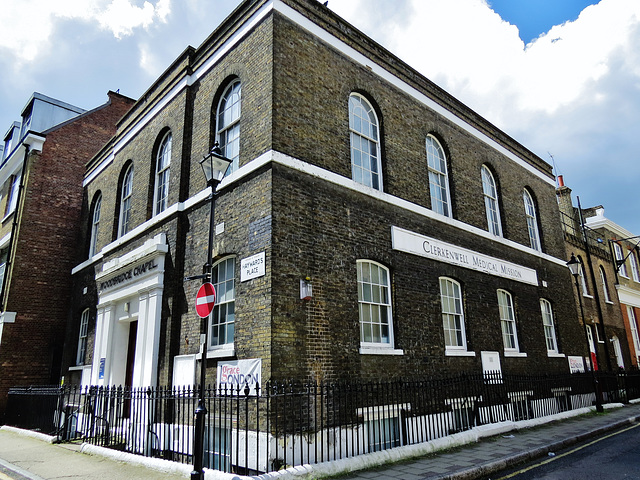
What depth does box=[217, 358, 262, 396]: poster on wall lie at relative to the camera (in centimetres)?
798

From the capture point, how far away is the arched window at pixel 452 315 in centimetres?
1224

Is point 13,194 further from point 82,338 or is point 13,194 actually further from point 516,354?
point 516,354

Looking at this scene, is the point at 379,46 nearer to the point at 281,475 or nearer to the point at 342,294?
the point at 342,294

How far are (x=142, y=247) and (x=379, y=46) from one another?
28.3 ft

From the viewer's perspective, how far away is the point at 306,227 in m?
9.12

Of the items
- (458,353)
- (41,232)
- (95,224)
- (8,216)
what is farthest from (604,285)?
(8,216)

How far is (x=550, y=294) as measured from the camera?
56.1ft

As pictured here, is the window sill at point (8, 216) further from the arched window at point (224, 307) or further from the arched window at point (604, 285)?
the arched window at point (604, 285)

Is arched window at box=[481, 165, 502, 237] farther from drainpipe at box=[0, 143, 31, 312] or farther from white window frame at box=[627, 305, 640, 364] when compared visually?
drainpipe at box=[0, 143, 31, 312]

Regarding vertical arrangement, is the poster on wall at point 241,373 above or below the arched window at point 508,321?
below

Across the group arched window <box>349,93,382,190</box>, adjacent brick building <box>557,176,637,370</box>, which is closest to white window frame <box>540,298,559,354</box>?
adjacent brick building <box>557,176,637,370</box>

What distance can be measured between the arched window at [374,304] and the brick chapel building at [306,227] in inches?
1.8

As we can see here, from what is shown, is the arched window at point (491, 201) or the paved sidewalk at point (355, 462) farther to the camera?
the arched window at point (491, 201)

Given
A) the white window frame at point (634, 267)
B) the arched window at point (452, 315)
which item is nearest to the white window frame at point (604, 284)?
the white window frame at point (634, 267)
